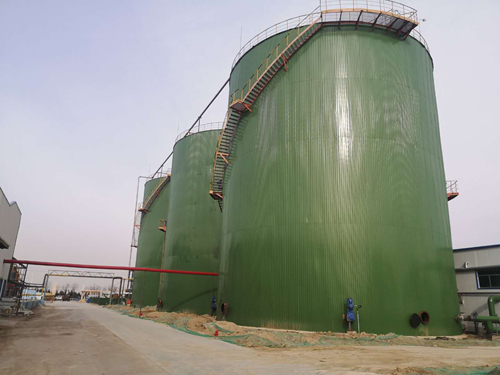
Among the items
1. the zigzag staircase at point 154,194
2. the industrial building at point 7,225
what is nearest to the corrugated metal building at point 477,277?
the industrial building at point 7,225

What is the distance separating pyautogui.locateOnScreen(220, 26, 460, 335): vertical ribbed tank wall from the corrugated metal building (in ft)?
11.6

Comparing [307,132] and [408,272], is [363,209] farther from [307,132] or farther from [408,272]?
[307,132]

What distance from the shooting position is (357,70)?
20766 millimetres

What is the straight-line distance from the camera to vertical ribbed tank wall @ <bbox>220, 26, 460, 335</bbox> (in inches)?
701

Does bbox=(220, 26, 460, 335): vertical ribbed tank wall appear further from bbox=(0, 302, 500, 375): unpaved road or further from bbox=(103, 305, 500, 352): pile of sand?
bbox=(0, 302, 500, 375): unpaved road

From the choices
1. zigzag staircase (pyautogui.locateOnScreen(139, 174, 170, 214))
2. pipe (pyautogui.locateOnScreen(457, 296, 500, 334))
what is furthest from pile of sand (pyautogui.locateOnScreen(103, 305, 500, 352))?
zigzag staircase (pyautogui.locateOnScreen(139, 174, 170, 214))

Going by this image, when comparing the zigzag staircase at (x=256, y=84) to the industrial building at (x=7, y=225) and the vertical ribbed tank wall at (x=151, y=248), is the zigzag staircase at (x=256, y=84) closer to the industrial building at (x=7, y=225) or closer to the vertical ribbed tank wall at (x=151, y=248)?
the industrial building at (x=7, y=225)

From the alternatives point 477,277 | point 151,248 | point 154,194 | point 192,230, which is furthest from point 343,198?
point 154,194

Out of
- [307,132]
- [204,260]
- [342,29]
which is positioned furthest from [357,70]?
[204,260]

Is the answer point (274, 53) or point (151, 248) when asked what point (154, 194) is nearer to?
point (151, 248)

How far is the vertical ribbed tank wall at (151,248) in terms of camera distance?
1654 inches

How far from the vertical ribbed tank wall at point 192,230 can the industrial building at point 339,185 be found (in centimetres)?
882

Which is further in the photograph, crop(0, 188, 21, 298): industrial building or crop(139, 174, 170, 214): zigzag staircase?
crop(139, 174, 170, 214): zigzag staircase

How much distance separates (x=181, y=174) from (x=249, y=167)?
52.7 ft
